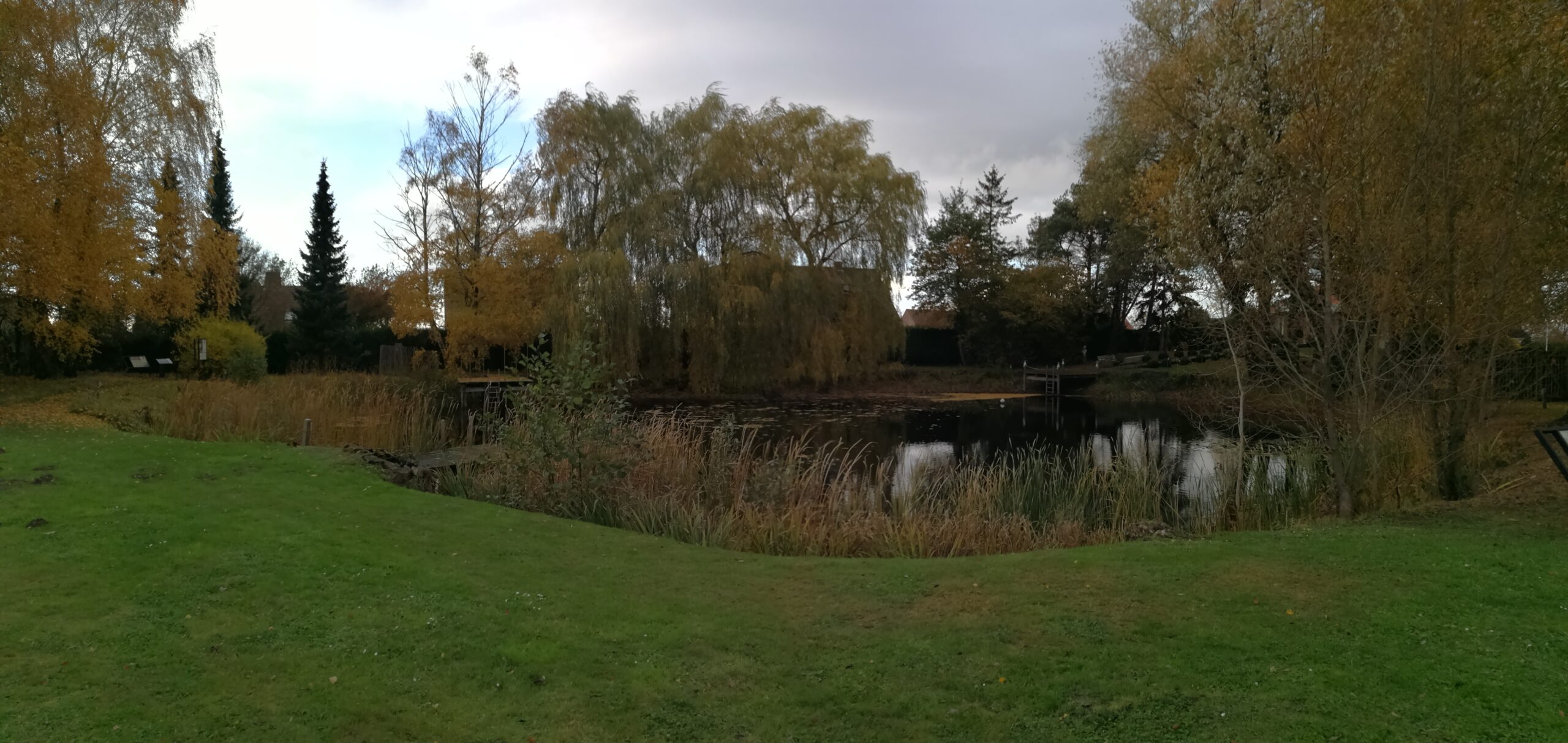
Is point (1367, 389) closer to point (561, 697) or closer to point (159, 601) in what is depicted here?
point (561, 697)

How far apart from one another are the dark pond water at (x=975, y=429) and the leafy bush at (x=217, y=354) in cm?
880

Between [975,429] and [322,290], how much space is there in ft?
79.9

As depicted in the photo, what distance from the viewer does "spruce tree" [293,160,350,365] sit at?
99.8 feet

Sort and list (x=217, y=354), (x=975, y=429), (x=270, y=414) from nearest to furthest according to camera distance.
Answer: (x=270, y=414) → (x=217, y=354) → (x=975, y=429)

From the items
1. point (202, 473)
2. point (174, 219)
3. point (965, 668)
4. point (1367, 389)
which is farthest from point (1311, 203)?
point (174, 219)

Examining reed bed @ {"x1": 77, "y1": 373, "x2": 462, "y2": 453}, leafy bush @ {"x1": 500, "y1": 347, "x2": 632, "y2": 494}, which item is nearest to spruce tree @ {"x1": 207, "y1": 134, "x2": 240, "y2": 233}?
reed bed @ {"x1": 77, "y1": 373, "x2": 462, "y2": 453}

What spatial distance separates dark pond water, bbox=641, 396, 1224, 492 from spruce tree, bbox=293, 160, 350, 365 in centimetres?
1433

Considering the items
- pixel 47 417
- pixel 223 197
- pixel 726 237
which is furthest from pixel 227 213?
pixel 47 417

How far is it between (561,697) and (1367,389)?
752cm

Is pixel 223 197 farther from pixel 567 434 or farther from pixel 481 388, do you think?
pixel 567 434

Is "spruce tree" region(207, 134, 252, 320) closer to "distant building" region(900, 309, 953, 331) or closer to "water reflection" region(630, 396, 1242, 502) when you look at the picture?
"water reflection" region(630, 396, 1242, 502)

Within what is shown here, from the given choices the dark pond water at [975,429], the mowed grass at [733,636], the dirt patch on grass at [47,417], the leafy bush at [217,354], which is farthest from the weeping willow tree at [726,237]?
A: the mowed grass at [733,636]

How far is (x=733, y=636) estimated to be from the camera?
4207mm

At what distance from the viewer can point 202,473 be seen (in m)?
7.24
